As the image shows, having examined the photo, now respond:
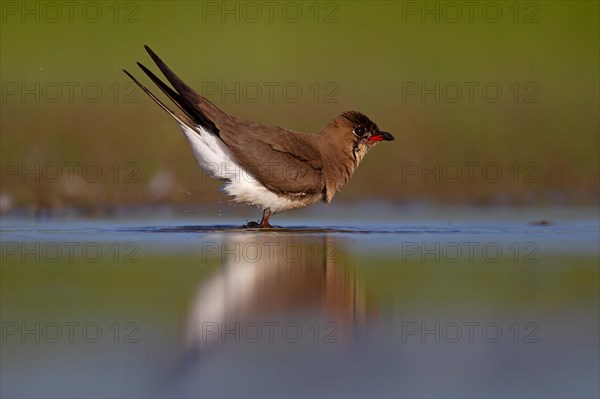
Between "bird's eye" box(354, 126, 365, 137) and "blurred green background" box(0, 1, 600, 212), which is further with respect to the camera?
"blurred green background" box(0, 1, 600, 212)

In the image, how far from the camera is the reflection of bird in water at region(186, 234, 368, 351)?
17.0ft

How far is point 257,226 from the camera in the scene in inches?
356

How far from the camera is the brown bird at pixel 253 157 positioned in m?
8.64

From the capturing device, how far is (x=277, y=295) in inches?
231

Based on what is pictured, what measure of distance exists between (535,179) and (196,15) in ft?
21.3

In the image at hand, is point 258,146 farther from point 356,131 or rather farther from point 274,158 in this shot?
point 356,131

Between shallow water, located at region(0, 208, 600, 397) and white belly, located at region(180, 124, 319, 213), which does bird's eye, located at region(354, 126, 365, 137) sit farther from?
shallow water, located at region(0, 208, 600, 397)

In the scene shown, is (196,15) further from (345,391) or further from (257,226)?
(345,391)

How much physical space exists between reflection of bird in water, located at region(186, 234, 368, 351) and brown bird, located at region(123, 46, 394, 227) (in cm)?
114

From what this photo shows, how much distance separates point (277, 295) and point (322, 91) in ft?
30.2

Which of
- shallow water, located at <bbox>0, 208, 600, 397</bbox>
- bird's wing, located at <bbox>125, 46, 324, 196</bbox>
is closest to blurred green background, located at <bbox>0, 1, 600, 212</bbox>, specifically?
bird's wing, located at <bbox>125, 46, 324, 196</bbox>

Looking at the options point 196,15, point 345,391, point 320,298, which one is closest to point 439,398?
point 345,391

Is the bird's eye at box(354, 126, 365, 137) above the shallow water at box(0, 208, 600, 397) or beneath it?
above

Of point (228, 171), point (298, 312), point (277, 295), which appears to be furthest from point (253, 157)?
point (298, 312)
